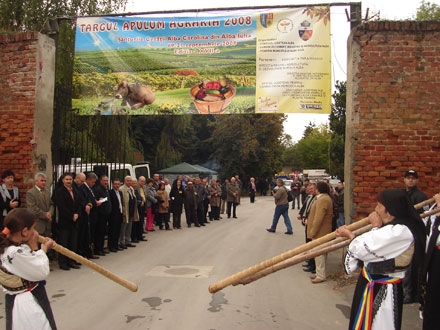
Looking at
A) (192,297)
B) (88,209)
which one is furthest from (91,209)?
(192,297)

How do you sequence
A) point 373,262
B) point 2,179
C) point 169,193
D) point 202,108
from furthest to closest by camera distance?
1. point 169,193
2. point 202,108
3. point 2,179
4. point 373,262

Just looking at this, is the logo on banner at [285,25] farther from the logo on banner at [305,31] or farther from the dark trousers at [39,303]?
the dark trousers at [39,303]

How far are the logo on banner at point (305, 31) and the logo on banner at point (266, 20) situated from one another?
581 mm

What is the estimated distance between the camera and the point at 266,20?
8.20m

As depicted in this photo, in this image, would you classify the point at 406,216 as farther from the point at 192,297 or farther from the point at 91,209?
the point at 91,209

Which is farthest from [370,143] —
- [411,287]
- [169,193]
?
[169,193]

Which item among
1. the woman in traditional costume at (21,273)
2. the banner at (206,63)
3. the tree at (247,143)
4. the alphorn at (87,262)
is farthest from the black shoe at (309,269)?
the tree at (247,143)

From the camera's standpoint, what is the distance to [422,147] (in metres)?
6.99

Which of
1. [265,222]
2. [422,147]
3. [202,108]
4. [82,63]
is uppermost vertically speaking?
[82,63]

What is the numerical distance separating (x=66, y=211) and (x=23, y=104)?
85.5 inches

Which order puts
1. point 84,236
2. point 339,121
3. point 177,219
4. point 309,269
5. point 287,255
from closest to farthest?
point 287,255
point 309,269
point 84,236
point 177,219
point 339,121

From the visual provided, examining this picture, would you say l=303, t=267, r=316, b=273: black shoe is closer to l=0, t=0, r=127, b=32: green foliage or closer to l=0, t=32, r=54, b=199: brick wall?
l=0, t=32, r=54, b=199: brick wall

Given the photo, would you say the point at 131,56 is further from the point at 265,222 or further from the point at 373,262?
the point at 265,222

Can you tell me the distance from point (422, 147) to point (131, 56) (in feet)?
18.5
